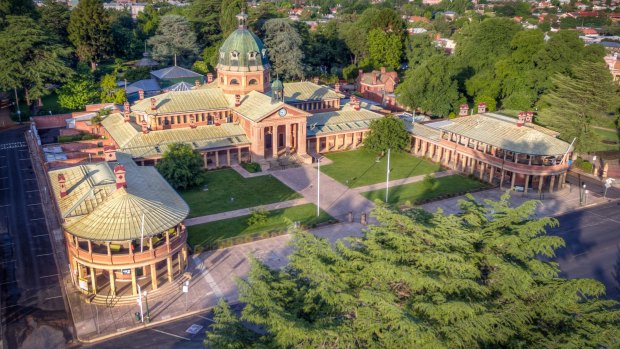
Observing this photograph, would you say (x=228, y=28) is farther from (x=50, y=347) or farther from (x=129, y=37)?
(x=50, y=347)

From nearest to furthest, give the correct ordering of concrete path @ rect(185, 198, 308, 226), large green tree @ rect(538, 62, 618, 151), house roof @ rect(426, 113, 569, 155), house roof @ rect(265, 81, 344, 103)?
concrete path @ rect(185, 198, 308, 226) < house roof @ rect(426, 113, 569, 155) < large green tree @ rect(538, 62, 618, 151) < house roof @ rect(265, 81, 344, 103)

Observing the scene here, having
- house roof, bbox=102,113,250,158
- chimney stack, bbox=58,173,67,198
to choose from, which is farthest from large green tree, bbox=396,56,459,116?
chimney stack, bbox=58,173,67,198

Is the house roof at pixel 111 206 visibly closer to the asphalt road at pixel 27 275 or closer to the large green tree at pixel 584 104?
the asphalt road at pixel 27 275

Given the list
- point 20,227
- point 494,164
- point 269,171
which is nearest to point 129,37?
point 269,171

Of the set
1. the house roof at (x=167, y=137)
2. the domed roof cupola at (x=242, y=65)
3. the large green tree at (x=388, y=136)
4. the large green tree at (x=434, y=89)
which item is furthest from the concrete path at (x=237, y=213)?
the large green tree at (x=434, y=89)

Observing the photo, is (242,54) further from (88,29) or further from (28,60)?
(88,29)

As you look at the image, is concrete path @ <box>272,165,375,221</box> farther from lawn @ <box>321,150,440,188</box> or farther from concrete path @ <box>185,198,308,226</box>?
→ concrete path @ <box>185,198,308,226</box>
